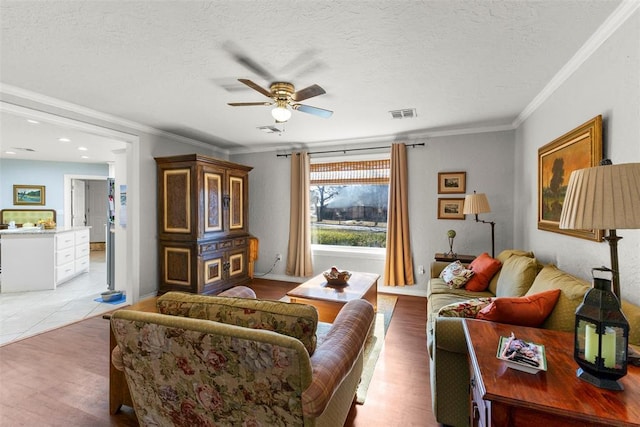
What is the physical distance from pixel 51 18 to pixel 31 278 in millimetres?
4473

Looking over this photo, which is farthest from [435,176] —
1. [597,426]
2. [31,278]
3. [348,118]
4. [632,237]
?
[31,278]

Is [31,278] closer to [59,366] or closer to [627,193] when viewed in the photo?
[59,366]

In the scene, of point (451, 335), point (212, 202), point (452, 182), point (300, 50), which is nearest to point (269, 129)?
point (212, 202)

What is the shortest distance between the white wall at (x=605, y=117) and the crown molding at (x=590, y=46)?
0.03 m

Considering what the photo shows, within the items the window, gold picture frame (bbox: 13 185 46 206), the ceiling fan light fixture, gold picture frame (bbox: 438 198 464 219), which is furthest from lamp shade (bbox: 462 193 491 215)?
gold picture frame (bbox: 13 185 46 206)

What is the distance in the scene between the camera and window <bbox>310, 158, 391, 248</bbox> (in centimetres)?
479

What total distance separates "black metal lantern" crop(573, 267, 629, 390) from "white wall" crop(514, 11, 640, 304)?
0.91 m

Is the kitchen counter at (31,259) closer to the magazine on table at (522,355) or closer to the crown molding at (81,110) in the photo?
the crown molding at (81,110)

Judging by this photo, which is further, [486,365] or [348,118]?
[348,118]

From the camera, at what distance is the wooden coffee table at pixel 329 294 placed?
280 cm

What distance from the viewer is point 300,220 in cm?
503

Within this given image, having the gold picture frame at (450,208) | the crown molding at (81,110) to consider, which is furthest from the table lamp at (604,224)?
the crown molding at (81,110)

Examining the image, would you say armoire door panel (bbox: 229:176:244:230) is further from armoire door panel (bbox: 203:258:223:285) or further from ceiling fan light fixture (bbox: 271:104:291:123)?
ceiling fan light fixture (bbox: 271:104:291:123)

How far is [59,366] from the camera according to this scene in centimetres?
239
